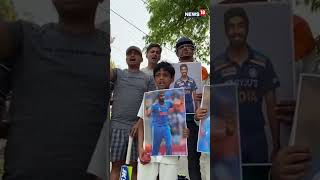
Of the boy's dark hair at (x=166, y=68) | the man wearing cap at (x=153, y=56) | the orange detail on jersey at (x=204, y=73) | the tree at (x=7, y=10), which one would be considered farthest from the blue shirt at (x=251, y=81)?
the man wearing cap at (x=153, y=56)

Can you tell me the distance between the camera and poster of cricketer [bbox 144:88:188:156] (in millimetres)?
3357

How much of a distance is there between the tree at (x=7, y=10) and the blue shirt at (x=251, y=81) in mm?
516

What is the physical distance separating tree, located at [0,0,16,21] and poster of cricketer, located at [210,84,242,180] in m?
0.53

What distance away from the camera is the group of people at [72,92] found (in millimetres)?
1331

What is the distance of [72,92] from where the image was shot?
137 cm

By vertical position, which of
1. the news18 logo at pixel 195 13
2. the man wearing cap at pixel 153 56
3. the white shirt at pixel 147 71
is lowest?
the white shirt at pixel 147 71

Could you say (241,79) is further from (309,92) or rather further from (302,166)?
(302,166)

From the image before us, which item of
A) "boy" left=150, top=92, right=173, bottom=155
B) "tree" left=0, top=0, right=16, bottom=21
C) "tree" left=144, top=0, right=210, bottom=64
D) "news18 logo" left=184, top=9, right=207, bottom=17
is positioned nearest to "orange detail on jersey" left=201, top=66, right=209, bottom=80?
"boy" left=150, top=92, right=173, bottom=155

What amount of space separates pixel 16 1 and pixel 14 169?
407 millimetres

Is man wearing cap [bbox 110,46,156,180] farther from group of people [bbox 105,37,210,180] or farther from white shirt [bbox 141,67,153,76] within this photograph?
white shirt [bbox 141,67,153,76]

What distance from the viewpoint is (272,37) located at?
136 cm

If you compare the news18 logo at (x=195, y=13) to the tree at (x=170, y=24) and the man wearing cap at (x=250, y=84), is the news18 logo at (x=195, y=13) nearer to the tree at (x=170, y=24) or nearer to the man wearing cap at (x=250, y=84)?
the tree at (x=170, y=24)

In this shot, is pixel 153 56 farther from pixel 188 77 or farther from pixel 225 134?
pixel 225 134

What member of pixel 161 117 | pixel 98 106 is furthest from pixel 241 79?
pixel 161 117
